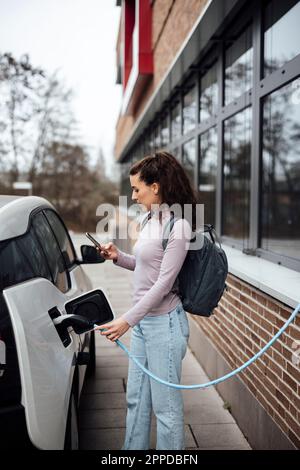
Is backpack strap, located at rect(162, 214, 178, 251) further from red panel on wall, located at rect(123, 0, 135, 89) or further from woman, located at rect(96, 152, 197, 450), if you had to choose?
red panel on wall, located at rect(123, 0, 135, 89)

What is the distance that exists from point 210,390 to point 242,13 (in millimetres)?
3693

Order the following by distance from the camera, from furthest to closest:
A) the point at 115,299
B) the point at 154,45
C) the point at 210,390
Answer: the point at 154,45 < the point at 115,299 < the point at 210,390

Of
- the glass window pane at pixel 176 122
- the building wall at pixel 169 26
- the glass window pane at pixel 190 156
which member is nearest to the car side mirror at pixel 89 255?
the building wall at pixel 169 26

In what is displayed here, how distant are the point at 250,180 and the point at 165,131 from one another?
6.68 meters

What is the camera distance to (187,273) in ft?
9.36

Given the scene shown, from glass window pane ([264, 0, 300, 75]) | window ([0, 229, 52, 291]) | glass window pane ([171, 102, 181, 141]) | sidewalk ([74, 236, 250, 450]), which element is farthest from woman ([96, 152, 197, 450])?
glass window pane ([171, 102, 181, 141])

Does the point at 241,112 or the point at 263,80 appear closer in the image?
the point at 263,80

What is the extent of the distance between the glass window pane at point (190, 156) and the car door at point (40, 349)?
5477 millimetres

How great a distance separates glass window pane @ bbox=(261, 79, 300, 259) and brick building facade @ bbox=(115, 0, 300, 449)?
0.5 inches

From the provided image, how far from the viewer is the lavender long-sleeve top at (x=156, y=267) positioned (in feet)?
8.94

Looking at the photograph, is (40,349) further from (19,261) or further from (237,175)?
(237,175)

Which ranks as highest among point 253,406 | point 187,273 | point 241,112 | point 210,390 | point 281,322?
point 241,112

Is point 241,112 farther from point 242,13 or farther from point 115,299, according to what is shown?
point 115,299

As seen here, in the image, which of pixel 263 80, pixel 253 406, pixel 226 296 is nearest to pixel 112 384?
pixel 226 296
